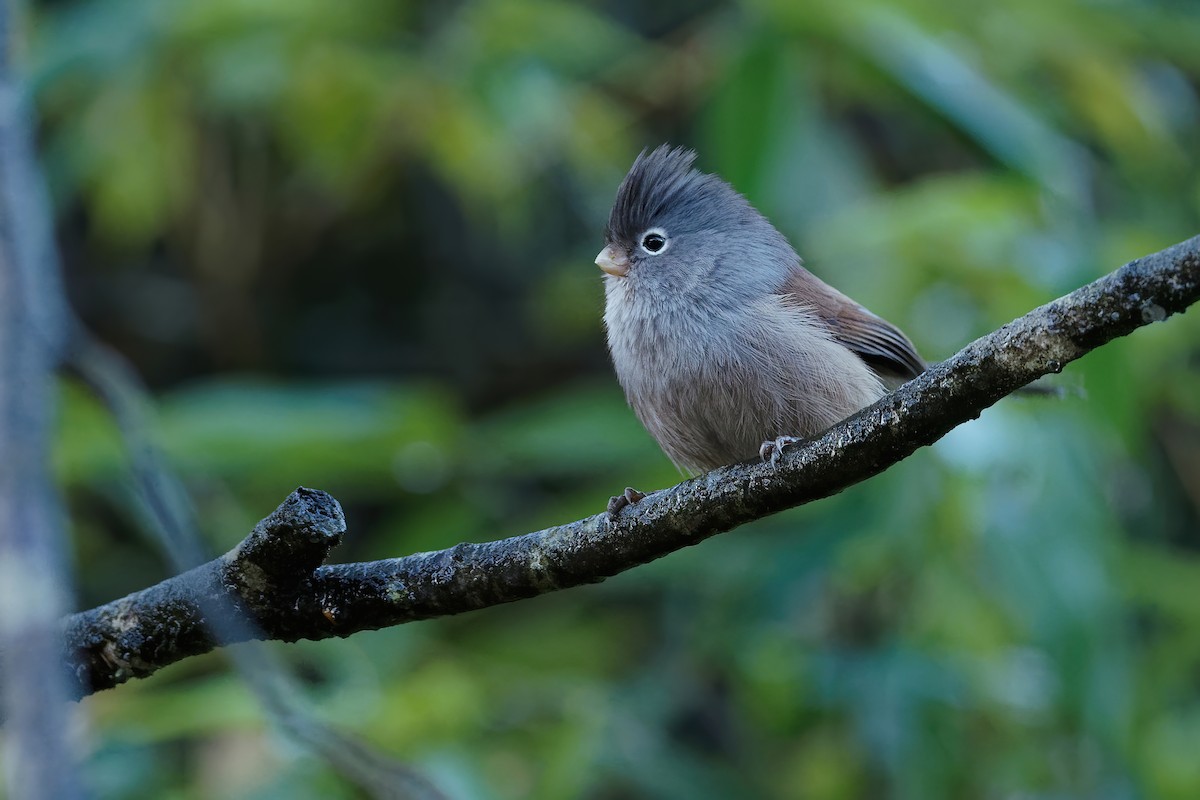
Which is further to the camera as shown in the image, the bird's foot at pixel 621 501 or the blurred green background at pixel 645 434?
the blurred green background at pixel 645 434

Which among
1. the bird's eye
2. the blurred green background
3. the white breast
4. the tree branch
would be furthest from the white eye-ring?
the tree branch

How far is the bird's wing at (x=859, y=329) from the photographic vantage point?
3762mm

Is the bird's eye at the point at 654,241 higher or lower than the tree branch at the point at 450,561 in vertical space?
higher

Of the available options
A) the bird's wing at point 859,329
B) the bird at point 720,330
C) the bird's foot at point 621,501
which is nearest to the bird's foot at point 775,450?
the bird at point 720,330

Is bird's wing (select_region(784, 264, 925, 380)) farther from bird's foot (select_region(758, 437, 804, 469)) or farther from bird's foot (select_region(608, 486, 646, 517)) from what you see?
bird's foot (select_region(608, 486, 646, 517))

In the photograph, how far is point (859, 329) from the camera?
3.81m

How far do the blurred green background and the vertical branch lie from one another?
2.47 m

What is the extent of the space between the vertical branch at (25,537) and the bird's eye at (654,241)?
7.84ft

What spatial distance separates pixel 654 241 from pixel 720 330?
2.10 ft

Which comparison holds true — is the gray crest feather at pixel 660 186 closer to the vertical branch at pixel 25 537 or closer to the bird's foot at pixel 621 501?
the bird's foot at pixel 621 501

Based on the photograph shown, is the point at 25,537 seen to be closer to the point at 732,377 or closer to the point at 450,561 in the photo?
the point at 450,561

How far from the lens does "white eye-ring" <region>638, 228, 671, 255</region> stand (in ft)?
13.3

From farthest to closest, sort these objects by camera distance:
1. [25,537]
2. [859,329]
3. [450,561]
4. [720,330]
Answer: [859,329] < [720,330] < [450,561] < [25,537]

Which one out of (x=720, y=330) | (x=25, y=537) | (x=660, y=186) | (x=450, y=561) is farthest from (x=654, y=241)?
(x=25, y=537)
